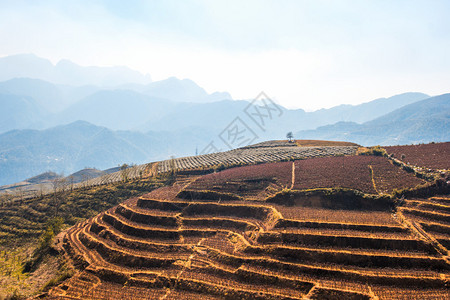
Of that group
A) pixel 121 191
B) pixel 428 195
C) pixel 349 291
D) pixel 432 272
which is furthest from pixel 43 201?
pixel 428 195

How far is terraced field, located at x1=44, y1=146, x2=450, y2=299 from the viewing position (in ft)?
83.2

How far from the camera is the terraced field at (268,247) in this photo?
25359 millimetres

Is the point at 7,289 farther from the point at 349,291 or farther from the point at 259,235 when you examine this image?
the point at 349,291

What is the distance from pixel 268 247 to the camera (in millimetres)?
30312

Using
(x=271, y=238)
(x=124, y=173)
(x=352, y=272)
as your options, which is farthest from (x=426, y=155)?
(x=124, y=173)

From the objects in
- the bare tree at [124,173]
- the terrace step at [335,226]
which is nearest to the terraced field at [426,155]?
the terrace step at [335,226]

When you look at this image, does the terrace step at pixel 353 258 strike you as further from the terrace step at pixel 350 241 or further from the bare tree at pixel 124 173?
the bare tree at pixel 124 173

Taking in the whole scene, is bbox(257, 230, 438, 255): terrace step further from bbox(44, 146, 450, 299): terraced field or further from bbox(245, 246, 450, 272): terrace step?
bbox(245, 246, 450, 272): terrace step

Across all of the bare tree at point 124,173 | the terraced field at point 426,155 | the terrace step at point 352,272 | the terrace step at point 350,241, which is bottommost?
the terrace step at point 352,272

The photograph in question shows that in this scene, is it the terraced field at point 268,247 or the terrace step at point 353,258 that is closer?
the terraced field at point 268,247

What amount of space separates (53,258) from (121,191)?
25.4m

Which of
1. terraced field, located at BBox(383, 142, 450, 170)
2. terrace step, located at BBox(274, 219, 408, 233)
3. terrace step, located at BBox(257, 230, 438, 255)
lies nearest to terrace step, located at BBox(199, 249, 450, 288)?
terrace step, located at BBox(257, 230, 438, 255)

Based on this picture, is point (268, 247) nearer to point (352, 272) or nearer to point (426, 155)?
point (352, 272)

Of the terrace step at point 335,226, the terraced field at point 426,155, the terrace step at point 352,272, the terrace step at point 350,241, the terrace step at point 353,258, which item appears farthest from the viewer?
the terraced field at point 426,155
